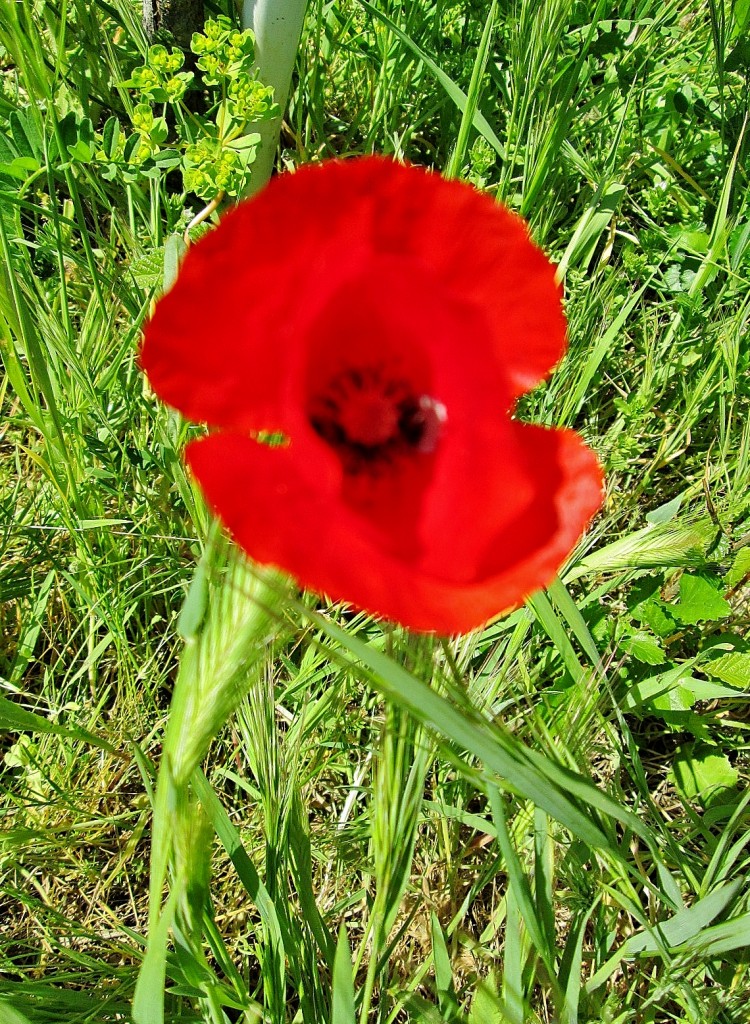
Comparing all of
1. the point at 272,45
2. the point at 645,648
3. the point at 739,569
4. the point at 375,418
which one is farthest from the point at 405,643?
the point at 272,45

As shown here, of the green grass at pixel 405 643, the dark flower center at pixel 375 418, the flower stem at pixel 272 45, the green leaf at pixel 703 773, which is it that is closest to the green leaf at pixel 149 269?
the green grass at pixel 405 643

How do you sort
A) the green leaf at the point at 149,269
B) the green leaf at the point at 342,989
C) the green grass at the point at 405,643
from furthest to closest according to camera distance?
the green leaf at the point at 149,269 → the green grass at the point at 405,643 → the green leaf at the point at 342,989

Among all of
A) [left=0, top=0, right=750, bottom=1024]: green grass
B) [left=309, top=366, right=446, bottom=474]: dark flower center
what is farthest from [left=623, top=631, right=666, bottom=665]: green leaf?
[left=309, top=366, right=446, bottom=474]: dark flower center

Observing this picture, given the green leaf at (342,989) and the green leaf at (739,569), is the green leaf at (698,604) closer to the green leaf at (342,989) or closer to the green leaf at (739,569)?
the green leaf at (739,569)

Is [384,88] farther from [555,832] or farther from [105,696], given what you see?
[555,832]

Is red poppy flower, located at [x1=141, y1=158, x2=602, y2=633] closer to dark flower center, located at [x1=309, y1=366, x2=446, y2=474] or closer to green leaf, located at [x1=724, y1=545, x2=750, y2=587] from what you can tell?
dark flower center, located at [x1=309, y1=366, x2=446, y2=474]

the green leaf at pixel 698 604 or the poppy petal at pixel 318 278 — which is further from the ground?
Answer: the poppy petal at pixel 318 278

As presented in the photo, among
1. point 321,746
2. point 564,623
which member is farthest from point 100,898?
point 564,623
